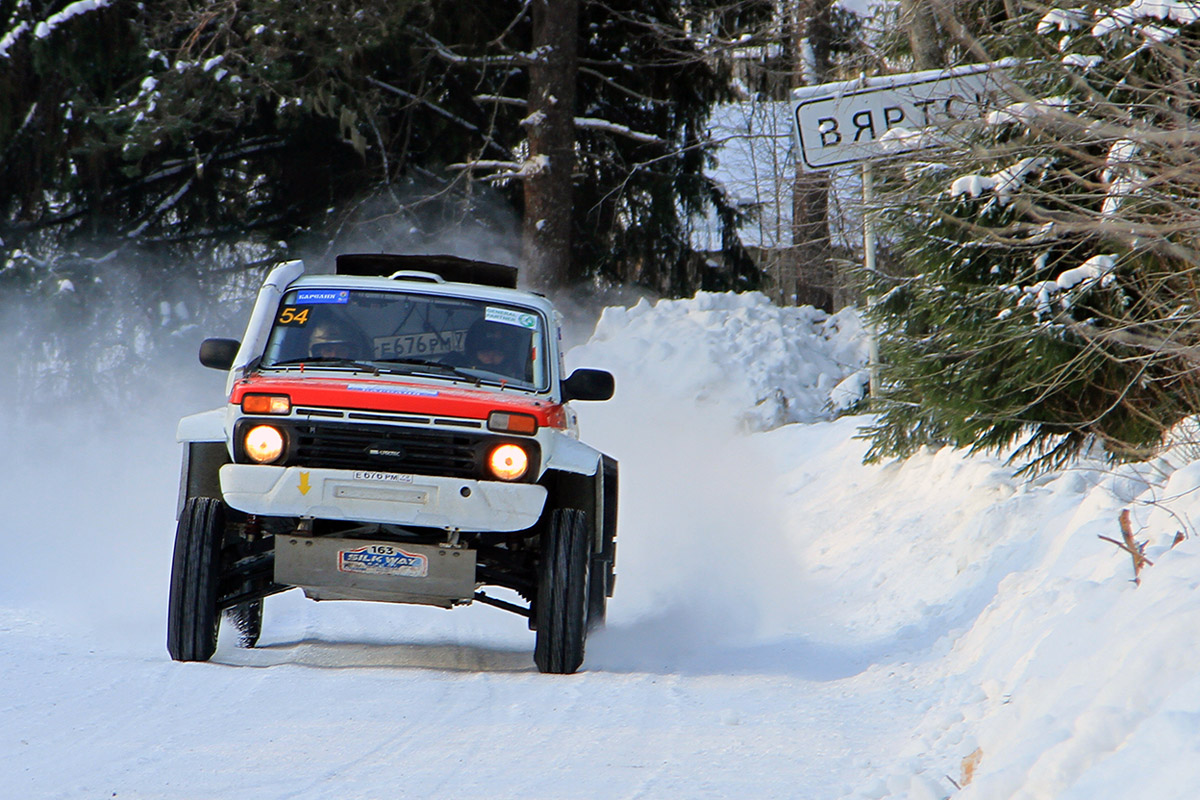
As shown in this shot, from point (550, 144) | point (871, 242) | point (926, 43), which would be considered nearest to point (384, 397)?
→ point (871, 242)

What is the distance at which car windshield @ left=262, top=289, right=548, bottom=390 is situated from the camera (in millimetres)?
7301

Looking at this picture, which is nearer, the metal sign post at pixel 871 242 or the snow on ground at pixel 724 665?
the snow on ground at pixel 724 665

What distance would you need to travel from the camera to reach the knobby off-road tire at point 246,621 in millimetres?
7969

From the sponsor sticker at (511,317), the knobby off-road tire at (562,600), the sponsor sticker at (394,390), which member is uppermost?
Result: the sponsor sticker at (511,317)

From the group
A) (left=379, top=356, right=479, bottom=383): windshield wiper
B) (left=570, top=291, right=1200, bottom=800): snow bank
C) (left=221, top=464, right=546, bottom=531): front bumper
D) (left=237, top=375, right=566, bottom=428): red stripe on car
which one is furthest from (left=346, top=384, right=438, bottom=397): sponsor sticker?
(left=570, top=291, right=1200, bottom=800): snow bank

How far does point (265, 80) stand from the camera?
1809 cm

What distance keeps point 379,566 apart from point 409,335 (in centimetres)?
149

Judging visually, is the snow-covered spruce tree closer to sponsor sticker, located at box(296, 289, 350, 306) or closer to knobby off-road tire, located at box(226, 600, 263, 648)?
sponsor sticker, located at box(296, 289, 350, 306)

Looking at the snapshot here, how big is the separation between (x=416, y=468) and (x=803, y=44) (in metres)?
15.5

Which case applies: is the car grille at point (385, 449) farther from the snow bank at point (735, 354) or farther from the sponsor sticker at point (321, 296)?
the snow bank at point (735, 354)

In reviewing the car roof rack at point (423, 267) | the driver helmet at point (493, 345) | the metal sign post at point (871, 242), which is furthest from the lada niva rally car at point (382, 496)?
the metal sign post at point (871, 242)

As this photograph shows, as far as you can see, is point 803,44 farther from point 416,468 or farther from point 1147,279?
point 416,468

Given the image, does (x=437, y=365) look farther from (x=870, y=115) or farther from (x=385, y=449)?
(x=870, y=115)

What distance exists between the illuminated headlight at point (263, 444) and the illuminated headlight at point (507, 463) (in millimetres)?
1008
